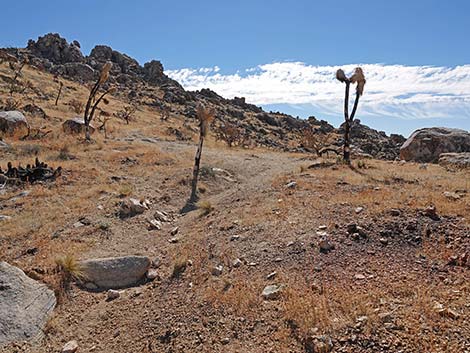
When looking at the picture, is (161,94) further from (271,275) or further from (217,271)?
(271,275)

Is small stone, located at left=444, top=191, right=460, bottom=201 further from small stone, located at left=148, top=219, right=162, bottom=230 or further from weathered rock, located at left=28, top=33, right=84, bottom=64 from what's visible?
weathered rock, located at left=28, top=33, right=84, bottom=64

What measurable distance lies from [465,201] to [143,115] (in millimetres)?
35250

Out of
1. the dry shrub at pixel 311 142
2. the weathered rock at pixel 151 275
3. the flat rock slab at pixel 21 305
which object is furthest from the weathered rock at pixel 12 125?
the dry shrub at pixel 311 142

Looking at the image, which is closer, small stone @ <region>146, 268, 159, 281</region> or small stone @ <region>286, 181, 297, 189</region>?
small stone @ <region>146, 268, 159, 281</region>

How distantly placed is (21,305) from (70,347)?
1219 mm

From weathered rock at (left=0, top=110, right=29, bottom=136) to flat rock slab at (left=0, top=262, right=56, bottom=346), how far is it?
1541cm

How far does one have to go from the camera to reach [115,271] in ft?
23.5

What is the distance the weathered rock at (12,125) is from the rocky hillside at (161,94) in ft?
83.1

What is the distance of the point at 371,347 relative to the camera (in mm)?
4336

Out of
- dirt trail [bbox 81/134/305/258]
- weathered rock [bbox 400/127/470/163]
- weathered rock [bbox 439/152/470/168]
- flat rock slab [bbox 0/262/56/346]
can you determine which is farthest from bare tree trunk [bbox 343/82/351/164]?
flat rock slab [bbox 0/262/56/346]

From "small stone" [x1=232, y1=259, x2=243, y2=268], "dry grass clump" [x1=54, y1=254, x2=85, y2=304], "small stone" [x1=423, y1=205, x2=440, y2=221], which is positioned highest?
"small stone" [x1=423, y1=205, x2=440, y2=221]

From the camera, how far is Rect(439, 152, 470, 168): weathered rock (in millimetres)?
16688

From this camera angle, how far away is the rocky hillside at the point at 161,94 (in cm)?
4738

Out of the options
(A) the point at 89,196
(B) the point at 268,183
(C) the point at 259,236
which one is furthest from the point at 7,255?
(B) the point at 268,183
